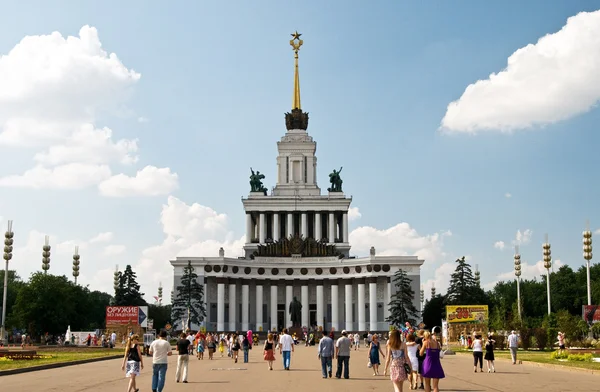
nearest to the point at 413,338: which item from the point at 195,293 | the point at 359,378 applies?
the point at 359,378

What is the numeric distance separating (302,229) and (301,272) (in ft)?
38.1

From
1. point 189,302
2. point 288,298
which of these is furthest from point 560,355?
point 288,298

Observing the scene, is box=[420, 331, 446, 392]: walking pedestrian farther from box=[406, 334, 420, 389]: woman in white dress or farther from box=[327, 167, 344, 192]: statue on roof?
box=[327, 167, 344, 192]: statue on roof

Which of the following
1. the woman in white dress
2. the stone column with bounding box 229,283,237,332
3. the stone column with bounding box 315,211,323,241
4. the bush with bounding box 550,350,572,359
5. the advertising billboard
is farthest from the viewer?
the stone column with bounding box 315,211,323,241

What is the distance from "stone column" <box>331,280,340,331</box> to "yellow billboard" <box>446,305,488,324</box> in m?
47.2

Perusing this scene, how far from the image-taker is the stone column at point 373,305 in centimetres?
11706

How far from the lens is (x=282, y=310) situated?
124562mm

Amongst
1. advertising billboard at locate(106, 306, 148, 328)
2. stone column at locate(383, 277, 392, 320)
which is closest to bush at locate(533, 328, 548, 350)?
advertising billboard at locate(106, 306, 148, 328)

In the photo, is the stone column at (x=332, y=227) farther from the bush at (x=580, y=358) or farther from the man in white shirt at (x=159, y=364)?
the man in white shirt at (x=159, y=364)

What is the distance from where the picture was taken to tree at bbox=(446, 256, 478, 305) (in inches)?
4035

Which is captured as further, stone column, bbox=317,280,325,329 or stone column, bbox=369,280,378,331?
stone column, bbox=317,280,325,329

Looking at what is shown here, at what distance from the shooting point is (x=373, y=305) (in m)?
118

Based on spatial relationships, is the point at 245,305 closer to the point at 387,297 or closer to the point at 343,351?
the point at 387,297

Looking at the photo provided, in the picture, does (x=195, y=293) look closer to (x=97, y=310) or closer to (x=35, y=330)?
(x=35, y=330)
